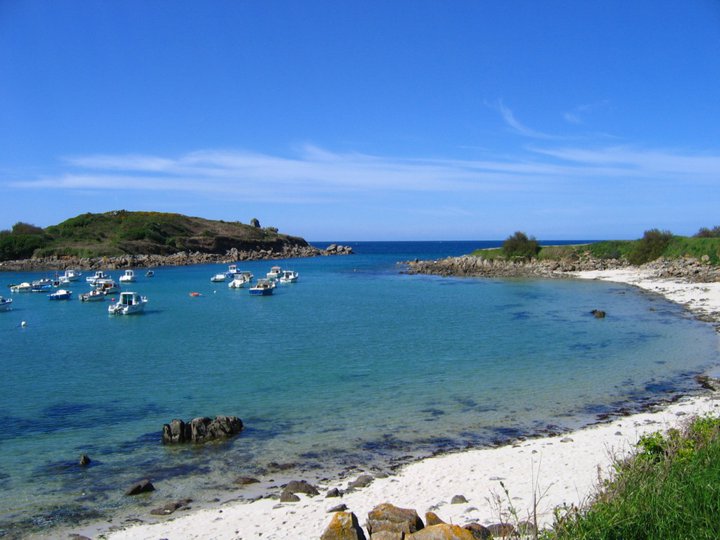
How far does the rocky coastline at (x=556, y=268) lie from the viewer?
59.8 meters

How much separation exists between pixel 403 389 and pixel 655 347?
15124 millimetres

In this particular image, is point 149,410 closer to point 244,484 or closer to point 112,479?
point 112,479

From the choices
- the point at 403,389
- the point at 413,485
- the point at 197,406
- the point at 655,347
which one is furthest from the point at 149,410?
the point at 655,347

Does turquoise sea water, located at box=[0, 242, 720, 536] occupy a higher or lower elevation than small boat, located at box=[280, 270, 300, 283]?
lower

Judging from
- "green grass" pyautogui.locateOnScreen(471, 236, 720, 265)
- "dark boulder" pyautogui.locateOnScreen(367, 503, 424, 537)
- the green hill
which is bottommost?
"dark boulder" pyautogui.locateOnScreen(367, 503, 424, 537)

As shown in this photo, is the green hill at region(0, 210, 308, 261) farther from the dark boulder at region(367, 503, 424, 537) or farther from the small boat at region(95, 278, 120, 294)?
the dark boulder at region(367, 503, 424, 537)

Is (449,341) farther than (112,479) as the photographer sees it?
Yes

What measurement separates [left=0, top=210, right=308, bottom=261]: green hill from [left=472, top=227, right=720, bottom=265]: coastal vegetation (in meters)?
71.3

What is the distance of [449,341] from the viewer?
31.5 meters

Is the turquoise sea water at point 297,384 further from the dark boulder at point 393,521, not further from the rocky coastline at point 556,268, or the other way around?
the rocky coastline at point 556,268

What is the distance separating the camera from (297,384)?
22.4 metres

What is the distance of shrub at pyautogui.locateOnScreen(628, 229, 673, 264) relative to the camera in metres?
72.3

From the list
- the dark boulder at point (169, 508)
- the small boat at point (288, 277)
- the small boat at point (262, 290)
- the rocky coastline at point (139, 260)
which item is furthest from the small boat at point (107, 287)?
the dark boulder at point (169, 508)

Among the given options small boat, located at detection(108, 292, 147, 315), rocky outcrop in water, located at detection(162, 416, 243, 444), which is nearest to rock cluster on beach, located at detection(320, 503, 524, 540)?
rocky outcrop in water, located at detection(162, 416, 243, 444)
